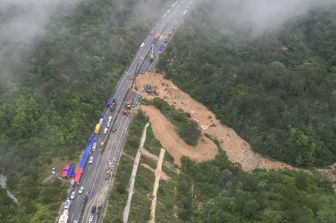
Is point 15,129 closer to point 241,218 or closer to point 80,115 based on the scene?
point 80,115

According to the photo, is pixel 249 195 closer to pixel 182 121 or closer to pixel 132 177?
pixel 132 177

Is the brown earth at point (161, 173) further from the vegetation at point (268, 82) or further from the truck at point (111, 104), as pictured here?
the vegetation at point (268, 82)

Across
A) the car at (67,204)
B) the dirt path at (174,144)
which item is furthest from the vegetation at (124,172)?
the car at (67,204)

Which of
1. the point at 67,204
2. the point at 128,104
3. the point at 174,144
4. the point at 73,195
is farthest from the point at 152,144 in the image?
the point at 67,204

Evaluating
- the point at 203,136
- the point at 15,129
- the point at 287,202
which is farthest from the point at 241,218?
the point at 15,129

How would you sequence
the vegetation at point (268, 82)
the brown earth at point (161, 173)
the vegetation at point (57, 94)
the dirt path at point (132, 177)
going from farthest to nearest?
the vegetation at point (268, 82)
the brown earth at point (161, 173)
the vegetation at point (57, 94)
the dirt path at point (132, 177)
